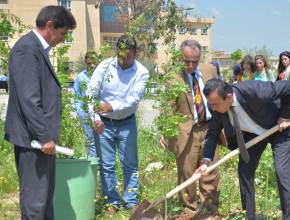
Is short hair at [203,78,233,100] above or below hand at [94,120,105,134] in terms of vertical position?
above

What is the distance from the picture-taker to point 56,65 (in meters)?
4.66

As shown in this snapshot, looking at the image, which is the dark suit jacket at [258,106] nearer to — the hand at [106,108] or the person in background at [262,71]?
the hand at [106,108]

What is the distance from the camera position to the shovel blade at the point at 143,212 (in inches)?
160

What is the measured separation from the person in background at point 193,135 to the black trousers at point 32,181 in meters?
1.38

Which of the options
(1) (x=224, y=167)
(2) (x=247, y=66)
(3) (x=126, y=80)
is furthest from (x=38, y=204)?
(2) (x=247, y=66)

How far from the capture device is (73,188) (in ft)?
12.8

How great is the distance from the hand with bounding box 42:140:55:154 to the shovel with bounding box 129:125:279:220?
1220 mm

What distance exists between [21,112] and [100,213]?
190cm

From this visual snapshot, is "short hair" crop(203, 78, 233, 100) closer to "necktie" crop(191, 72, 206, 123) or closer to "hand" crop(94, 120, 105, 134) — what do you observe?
"necktie" crop(191, 72, 206, 123)

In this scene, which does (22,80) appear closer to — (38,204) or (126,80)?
(38,204)

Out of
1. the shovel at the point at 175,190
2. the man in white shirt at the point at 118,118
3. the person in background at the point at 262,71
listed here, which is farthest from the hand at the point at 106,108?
the person in background at the point at 262,71

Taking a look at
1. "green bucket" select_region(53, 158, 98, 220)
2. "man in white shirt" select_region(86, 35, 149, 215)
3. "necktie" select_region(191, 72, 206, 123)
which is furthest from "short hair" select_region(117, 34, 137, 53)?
"green bucket" select_region(53, 158, 98, 220)

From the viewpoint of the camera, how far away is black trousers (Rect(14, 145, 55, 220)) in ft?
10.6

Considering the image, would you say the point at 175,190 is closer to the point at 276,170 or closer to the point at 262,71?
the point at 276,170
